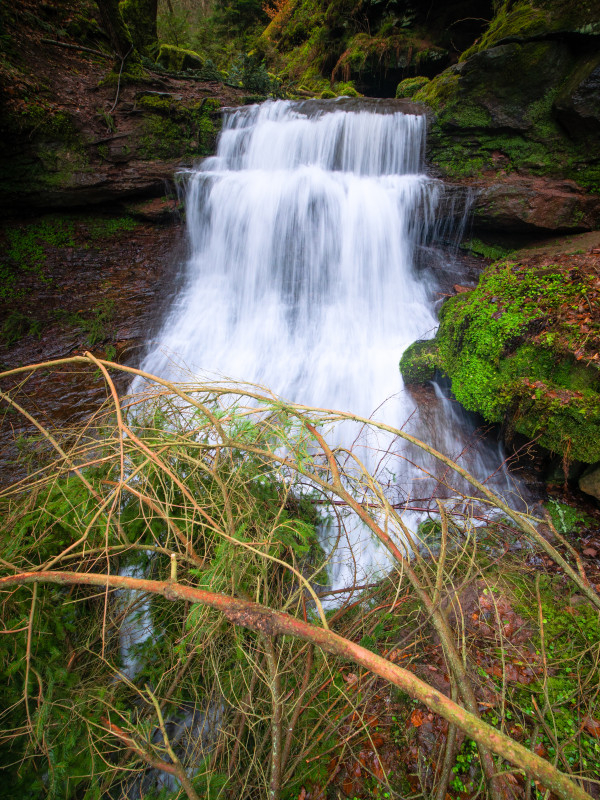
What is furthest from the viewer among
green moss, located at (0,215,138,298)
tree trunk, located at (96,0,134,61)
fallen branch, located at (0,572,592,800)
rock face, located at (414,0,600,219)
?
tree trunk, located at (96,0,134,61)

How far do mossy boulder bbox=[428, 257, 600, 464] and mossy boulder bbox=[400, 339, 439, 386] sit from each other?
20 cm

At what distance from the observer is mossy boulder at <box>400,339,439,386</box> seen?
505 cm

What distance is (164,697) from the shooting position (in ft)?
7.15

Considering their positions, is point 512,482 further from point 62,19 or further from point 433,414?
point 62,19

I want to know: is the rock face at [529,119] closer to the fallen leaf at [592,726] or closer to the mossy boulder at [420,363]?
the mossy boulder at [420,363]

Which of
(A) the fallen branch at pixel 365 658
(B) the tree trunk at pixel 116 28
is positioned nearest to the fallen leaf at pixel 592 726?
(A) the fallen branch at pixel 365 658

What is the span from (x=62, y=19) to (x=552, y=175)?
1138 centimetres

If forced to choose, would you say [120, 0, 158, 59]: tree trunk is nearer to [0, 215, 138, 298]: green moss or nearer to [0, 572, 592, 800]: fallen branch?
[0, 215, 138, 298]: green moss

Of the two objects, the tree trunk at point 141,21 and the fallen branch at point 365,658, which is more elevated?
the tree trunk at point 141,21

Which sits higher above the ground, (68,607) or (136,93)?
(136,93)

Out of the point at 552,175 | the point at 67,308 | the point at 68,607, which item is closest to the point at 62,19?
the point at 67,308

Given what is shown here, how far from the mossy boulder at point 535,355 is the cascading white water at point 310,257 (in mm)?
1011

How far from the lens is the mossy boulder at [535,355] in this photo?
11.7 feet

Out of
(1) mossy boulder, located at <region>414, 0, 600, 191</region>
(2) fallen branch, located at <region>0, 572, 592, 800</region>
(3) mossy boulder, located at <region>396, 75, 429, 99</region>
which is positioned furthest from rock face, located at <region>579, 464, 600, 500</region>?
(3) mossy boulder, located at <region>396, 75, 429, 99</region>
